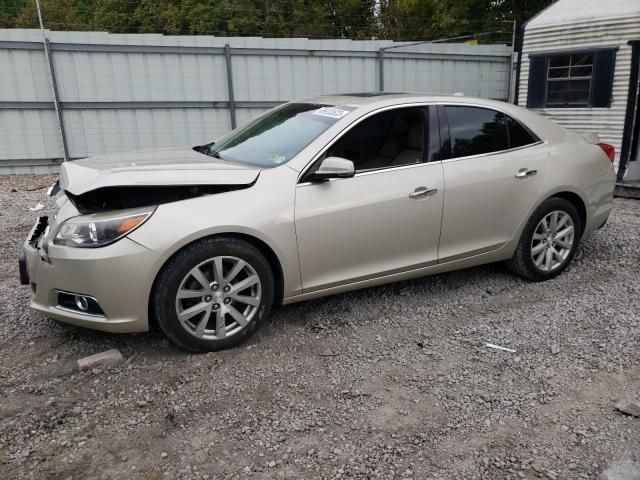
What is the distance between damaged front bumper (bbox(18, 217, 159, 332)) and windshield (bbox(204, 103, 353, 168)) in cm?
110

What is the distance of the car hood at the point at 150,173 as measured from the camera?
3.28 metres

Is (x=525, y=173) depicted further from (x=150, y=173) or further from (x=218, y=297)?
(x=150, y=173)

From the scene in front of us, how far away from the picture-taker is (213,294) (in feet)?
11.2

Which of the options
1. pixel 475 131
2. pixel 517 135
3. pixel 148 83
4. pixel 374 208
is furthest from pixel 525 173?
pixel 148 83

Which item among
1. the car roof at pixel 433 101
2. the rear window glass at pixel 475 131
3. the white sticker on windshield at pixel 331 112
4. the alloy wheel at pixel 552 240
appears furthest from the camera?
the alloy wheel at pixel 552 240

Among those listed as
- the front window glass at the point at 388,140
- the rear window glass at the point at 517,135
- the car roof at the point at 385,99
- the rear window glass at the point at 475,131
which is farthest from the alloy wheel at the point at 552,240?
the front window glass at the point at 388,140

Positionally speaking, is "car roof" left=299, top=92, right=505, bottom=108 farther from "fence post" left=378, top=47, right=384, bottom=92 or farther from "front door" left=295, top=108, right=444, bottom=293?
"fence post" left=378, top=47, right=384, bottom=92

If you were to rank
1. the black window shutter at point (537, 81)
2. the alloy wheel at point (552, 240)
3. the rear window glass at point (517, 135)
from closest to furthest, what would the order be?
the rear window glass at point (517, 135), the alloy wheel at point (552, 240), the black window shutter at point (537, 81)

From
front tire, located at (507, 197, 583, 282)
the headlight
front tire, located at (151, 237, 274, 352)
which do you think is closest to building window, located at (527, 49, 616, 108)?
front tire, located at (507, 197, 583, 282)

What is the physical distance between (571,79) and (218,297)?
9617 mm

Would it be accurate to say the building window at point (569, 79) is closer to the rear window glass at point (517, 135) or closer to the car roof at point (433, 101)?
the car roof at point (433, 101)

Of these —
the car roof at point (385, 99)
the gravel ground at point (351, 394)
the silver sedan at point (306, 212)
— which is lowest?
the gravel ground at point (351, 394)

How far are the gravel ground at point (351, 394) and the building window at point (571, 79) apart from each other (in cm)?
688

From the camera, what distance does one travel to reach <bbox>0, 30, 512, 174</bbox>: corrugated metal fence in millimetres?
10586
